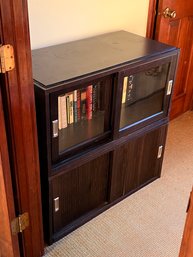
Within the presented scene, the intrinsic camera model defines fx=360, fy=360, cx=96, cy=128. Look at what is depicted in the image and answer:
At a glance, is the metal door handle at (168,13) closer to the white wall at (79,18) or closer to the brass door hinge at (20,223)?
the white wall at (79,18)

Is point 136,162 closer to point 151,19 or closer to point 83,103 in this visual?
point 83,103

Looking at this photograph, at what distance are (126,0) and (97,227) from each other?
49.9 inches

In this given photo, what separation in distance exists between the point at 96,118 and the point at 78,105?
0.16 m

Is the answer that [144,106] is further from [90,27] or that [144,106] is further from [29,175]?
[29,175]

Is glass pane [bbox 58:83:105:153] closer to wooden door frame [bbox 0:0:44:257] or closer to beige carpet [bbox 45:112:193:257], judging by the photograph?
wooden door frame [bbox 0:0:44:257]

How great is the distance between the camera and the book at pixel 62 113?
1524 millimetres

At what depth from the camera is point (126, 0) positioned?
2045 millimetres

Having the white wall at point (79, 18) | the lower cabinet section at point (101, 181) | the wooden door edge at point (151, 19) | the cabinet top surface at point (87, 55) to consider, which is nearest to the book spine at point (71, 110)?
the cabinet top surface at point (87, 55)

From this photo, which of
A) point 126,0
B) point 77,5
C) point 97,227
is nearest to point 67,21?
point 77,5

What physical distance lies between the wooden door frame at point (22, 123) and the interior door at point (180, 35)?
125 cm

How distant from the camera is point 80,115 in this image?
5.51 ft

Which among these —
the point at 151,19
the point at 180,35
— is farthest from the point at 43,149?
the point at 180,35

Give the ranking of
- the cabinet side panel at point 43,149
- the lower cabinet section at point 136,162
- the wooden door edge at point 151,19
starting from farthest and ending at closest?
the wooden door edge at point 151,19 < the lower cabinet section at point 136,162 < the cabinet side panel at point 43,149

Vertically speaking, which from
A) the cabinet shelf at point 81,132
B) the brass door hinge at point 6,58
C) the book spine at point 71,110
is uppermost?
the brass door hinge at point 6,58
